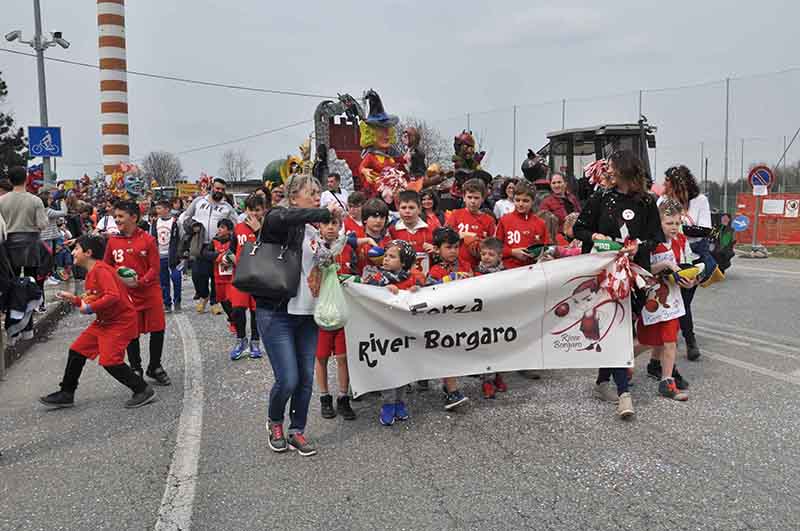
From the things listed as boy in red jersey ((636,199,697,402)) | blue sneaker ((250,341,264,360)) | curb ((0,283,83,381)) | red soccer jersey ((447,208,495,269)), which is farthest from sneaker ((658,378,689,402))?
curb ((0,283,83,381))

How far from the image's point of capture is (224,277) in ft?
25.8

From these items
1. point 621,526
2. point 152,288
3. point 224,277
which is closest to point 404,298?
point 621,526

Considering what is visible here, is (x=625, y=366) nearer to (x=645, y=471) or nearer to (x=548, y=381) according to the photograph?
(x=548, y=381)

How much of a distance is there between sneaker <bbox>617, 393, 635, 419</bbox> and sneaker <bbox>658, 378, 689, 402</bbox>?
51 centimetres

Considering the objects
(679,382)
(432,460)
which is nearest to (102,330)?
(432,460)

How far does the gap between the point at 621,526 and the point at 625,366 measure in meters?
1.96

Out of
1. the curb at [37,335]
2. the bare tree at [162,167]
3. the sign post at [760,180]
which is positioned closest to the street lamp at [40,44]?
the curb at [37,335]

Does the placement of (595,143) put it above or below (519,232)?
above

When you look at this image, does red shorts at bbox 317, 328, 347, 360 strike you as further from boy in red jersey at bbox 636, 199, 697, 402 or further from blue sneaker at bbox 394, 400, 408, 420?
boy in red jersey at bbox 636, 199, 697, 402

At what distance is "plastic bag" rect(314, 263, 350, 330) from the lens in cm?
397

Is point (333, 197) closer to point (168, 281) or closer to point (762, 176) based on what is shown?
point (168, 281)

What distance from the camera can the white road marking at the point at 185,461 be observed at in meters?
3.30

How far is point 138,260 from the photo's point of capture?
5785mm

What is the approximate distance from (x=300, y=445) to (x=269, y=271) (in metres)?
1.14
